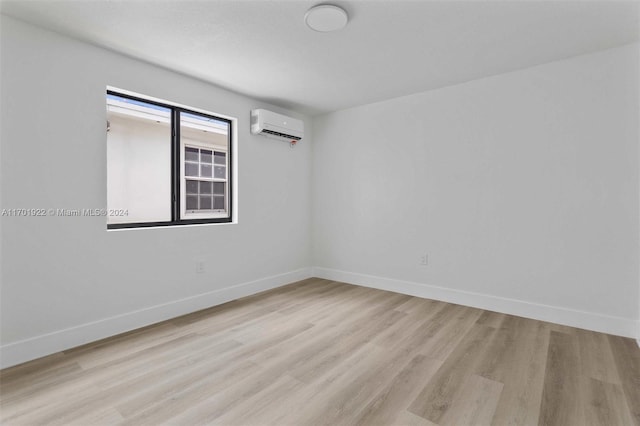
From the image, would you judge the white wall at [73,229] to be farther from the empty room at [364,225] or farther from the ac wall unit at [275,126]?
the ac wall unit at [275,126]

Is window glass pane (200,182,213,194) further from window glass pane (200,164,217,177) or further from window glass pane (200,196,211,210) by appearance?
window glass pane (200,164,217,177)

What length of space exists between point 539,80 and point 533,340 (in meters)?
2.45

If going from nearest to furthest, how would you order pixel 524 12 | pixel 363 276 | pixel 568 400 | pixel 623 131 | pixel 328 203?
pixel 568 400 < pixel 524 12 < pixel 623 131 < pixel 363 276 < pixel 328 203

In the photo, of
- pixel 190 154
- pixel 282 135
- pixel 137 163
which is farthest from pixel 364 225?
pixel 137 163

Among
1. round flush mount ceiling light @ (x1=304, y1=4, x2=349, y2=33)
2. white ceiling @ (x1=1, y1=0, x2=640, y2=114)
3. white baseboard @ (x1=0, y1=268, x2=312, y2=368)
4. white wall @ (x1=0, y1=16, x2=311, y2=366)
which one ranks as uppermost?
white ceiling @ (x1=1, y1=0, x2=640, y2=114)

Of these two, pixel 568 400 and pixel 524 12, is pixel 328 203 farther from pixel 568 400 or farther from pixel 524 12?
pixel 568 400

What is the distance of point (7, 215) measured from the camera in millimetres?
2232

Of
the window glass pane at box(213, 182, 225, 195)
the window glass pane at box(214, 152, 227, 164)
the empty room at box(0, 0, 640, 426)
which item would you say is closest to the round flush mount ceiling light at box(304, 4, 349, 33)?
the empty room at box(0, 0, 640, 426)

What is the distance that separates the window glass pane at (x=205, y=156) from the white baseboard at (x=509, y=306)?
3201 mm

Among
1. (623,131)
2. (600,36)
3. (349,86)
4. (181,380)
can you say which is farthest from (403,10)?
(181,380)

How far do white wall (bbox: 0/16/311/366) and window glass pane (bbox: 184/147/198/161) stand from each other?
223 cm

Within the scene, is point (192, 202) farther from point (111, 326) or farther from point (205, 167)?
point (111, 326)

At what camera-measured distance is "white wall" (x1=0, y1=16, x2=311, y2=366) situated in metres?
2.26

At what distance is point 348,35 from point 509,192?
2.26m
